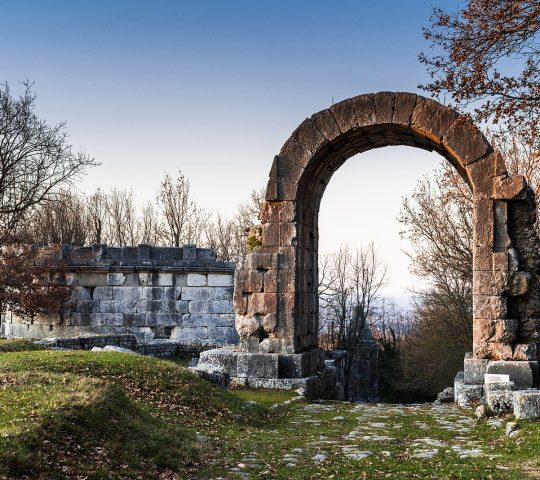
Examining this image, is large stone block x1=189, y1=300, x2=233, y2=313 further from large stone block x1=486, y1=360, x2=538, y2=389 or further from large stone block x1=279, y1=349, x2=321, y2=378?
large stone block x1=486, y1=360, x2=538, y2=389

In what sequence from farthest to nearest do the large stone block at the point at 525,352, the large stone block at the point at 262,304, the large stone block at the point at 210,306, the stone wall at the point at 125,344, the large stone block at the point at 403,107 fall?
the large stone block at the point at 210,306, the stone wall at the point at 125,344, the large stone block at the point at 262,304, the large stone block at the point at 403,107, the large stone block at the point at 525,352

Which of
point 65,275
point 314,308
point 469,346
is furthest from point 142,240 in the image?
point 314,308

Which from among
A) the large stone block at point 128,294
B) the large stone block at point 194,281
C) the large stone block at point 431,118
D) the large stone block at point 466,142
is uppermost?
the large stone block at point 431,118

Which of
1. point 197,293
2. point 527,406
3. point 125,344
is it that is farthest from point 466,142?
point 197,293

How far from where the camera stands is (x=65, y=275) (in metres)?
22.3

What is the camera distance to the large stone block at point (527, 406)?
30.5 ft

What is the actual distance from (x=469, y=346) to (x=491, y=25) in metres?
16.4

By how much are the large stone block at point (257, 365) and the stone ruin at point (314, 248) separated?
2cm

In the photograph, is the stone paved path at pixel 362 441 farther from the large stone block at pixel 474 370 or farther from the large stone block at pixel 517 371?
the large stone block at pixel 517 371

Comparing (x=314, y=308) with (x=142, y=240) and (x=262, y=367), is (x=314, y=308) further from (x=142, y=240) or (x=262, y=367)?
(x=142, y=240)

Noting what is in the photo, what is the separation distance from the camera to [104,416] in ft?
23.4

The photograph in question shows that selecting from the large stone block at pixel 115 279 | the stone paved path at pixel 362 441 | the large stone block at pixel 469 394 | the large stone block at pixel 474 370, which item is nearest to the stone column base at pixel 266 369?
the stone paved path at pixel 362 441

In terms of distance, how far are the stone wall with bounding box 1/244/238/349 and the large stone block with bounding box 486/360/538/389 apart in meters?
11.3

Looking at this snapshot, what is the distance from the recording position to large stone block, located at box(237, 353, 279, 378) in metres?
13.1
